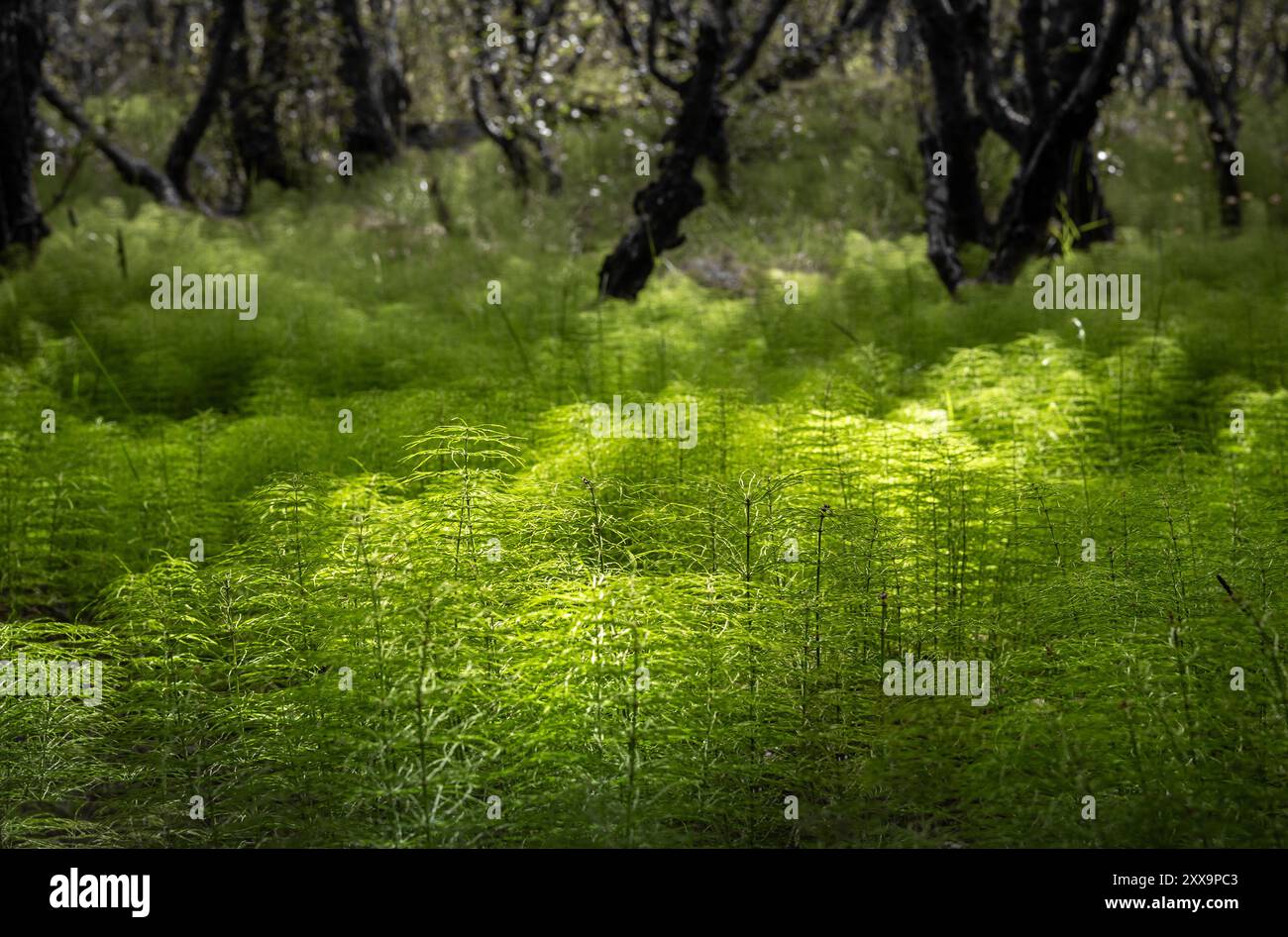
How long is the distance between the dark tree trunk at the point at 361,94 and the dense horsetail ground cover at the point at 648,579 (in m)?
8.36

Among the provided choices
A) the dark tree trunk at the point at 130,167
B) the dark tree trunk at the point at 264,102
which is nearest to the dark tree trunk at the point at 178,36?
the dark tree trunk at the point at 264,102

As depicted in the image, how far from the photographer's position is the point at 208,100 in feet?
40.0

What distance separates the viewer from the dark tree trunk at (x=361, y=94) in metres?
14.4

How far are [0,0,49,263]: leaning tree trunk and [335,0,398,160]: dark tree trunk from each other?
5.59m

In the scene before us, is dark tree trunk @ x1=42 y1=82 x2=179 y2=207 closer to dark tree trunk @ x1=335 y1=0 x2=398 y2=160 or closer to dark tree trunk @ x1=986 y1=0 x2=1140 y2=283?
dark tree trunk @ x1=335 y1=0 x2=398 y2=160

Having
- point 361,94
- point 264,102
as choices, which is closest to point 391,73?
point 361,94

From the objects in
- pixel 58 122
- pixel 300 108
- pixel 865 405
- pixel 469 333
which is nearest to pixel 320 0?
pixel 300 108

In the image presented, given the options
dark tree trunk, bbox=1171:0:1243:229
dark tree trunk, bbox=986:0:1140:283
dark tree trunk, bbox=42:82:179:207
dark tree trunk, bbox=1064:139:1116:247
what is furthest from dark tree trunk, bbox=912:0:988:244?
dark tree trunk, bbox=42:82:179:207

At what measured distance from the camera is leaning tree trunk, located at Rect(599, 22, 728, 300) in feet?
28.1

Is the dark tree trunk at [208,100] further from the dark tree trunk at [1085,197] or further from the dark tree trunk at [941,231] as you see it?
the dark tree trunk at [1085,197]

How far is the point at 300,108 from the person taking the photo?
52.9 ft

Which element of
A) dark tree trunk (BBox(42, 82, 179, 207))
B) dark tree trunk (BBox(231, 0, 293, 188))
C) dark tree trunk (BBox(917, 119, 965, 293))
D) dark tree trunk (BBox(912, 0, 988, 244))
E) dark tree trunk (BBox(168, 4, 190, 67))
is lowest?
dark tree trunk (BBox(917, 119, 965, 293))

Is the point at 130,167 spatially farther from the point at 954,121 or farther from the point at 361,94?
the point at 954,121
